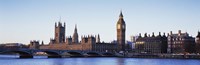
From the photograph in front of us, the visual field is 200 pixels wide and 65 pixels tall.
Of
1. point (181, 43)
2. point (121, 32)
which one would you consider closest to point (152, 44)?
point (181, 43)

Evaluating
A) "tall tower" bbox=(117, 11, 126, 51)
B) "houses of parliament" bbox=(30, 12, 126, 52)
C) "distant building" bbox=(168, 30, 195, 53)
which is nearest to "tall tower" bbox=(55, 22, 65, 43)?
"houses of parliament" bbox=(30, 12, 126, 52)

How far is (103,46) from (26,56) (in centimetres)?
4954

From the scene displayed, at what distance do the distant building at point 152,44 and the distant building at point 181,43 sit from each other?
3.53 m

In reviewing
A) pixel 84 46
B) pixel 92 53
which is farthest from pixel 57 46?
pixel 92 53

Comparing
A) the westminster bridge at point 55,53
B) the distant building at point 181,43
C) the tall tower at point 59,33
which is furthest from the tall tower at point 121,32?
the tall tower at point 59,33

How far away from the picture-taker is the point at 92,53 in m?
132

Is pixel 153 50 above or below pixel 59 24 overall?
below

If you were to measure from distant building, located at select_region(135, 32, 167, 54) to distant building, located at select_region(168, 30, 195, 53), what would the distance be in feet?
11.6

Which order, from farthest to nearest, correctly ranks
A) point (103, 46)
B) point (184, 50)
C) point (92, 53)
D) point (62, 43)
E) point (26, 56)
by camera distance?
point (62, 43)
point (103, 46)
point (92, 53)
point (184, 50)
point (26, 56)

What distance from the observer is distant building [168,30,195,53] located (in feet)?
406

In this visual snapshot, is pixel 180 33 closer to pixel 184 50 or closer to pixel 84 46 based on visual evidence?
pixel 184 50

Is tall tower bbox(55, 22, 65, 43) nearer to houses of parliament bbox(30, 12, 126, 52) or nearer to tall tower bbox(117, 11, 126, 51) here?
houses of parliament bbox(30, 12, 126, 52)

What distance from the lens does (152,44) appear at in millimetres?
138000

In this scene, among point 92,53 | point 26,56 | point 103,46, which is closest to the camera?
point 26,56
